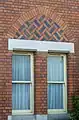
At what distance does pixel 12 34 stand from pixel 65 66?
194cm

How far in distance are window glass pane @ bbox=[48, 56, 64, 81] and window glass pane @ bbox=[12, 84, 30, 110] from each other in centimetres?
84

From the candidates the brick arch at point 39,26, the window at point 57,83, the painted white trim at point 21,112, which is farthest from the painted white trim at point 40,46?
the painted white trim at point 21,112

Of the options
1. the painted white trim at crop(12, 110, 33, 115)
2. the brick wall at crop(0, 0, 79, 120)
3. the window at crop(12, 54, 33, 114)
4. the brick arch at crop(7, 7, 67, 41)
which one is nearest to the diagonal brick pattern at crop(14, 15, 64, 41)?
the brick arch at crop(7, 7, 67, 41)

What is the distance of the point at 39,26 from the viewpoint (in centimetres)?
1168

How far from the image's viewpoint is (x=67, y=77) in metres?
11.9

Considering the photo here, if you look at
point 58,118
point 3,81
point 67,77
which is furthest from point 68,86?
point 3,81

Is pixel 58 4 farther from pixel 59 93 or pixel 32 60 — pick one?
pixel 59 93

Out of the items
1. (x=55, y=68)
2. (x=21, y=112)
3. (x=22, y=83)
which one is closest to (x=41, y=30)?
(x=55, y=68)

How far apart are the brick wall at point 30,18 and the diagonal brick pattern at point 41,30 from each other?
0.34 ft

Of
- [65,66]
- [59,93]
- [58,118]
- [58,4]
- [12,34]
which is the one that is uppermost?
[58,4]

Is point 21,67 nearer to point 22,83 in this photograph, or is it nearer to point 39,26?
point 22,83

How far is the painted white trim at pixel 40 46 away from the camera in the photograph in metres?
11.3

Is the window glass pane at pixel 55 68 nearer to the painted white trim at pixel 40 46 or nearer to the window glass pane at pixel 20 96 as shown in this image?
the painted white trim at pixel 40 46

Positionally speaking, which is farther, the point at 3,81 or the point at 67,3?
the point at 67,3
